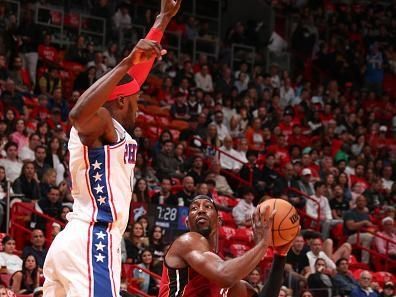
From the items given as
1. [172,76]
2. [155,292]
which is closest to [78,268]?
[155,292]

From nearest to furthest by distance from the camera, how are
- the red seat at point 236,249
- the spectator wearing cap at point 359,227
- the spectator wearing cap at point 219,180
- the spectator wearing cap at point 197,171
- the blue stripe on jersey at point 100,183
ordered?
1. the blue stripe on jersey at point 100,183
2. the red seat at point 236,249
3. the spectator wearing cap at point 197,171
4. the spectator wearing cap at point 219,180
5. the spectator wearing cap at point 359,227

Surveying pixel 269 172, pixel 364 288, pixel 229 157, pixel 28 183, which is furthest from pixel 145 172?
pixel 364 288

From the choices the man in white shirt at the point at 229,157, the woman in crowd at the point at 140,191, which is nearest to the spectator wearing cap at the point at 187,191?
the woman in crowd at the point at 140,191

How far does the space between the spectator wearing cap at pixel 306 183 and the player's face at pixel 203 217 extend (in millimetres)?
11649

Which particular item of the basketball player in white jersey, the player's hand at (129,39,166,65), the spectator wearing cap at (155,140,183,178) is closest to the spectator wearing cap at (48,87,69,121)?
the spectator wearing cap at (155,140,183,178)

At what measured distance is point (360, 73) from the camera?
24.8m

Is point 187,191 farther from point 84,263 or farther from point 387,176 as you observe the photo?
point 84,263

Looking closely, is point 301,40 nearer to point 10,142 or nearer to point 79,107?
point 10,142

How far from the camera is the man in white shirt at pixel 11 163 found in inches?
553

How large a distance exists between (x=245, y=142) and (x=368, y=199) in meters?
Result: 2.57

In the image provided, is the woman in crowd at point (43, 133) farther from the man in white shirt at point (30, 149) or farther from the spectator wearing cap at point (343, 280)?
the spectator wearing cap at point (343, 280)

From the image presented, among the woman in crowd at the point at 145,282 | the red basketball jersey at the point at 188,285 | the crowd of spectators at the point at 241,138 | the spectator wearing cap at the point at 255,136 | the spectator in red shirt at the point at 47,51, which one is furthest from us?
the spectator wearing cap at the point at 255,136

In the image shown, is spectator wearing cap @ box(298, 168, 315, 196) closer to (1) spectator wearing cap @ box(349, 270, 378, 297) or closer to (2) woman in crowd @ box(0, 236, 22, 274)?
(1) spectator wearing cap @ box(349, 270, 378, 297)

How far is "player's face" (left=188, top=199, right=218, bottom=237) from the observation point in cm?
620
